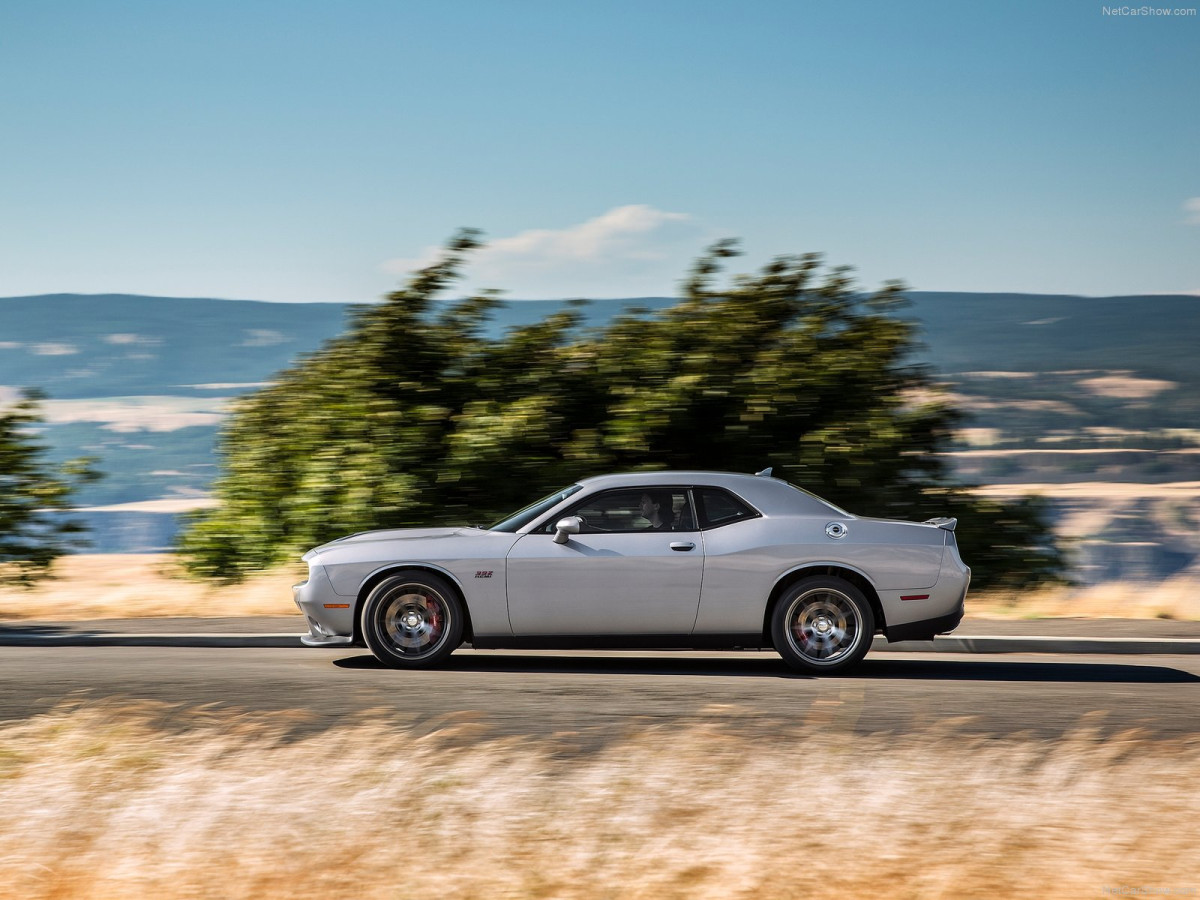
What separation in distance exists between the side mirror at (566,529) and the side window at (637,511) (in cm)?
11

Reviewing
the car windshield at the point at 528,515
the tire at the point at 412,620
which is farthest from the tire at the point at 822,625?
the tire at the point at 412,620

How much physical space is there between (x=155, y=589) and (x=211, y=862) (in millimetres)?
14481

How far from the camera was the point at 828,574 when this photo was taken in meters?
8.99

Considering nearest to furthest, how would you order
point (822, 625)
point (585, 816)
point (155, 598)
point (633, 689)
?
point (585, 816)
point (633, 689)
point (822, 625)
point (155, 598)

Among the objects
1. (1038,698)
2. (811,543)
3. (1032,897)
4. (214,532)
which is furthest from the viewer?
(214,532)

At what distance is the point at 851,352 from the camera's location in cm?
1692

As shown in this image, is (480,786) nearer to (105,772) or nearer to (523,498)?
(105,772)

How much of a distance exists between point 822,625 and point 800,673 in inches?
14.9

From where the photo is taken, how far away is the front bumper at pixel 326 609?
359 inches

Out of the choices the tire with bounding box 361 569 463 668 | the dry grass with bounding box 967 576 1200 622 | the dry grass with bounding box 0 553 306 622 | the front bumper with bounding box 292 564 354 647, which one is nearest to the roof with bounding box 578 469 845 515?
the tire with bounding box 361 569 463 668

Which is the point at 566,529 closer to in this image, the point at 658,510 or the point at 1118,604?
the point at 658,510

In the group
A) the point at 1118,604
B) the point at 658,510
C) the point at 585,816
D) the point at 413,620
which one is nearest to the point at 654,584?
the point at 658,510

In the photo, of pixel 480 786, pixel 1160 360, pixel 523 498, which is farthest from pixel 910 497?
pixel 1160 360

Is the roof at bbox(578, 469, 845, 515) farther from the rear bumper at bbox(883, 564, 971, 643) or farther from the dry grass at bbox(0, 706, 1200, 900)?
the dry grass at bbox(0, 706, 1200, 900)
